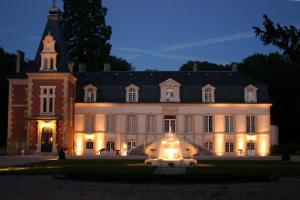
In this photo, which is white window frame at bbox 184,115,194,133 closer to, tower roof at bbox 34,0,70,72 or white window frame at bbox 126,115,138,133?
white window frame at bbox 126,115,138,133

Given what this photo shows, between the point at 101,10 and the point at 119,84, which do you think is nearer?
the point at 119,84

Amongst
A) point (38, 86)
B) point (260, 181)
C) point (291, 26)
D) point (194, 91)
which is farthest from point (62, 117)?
point (291, 26)

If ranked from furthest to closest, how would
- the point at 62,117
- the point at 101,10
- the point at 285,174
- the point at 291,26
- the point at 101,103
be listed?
the point at 101,10 < the point at 101,103 < the point at 62,117 < the point at 285,174 < the point at 291,26

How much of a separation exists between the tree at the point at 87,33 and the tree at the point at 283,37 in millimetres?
44766

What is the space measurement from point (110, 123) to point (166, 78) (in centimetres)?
675

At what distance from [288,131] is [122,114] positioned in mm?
17386

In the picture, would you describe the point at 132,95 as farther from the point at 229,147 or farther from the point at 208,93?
the point at 229,147

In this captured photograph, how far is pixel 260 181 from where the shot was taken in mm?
16969

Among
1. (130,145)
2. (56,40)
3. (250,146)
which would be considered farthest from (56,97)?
(250,146)

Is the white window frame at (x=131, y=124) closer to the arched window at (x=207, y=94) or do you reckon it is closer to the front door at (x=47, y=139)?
the arched window at (x=207, y=94)

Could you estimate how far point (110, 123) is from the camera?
148 ft

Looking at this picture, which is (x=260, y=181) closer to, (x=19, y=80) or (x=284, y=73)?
(x=19, y=80)

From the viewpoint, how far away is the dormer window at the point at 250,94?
148 ft

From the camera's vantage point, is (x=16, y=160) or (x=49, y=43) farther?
(x=49, y=43)
